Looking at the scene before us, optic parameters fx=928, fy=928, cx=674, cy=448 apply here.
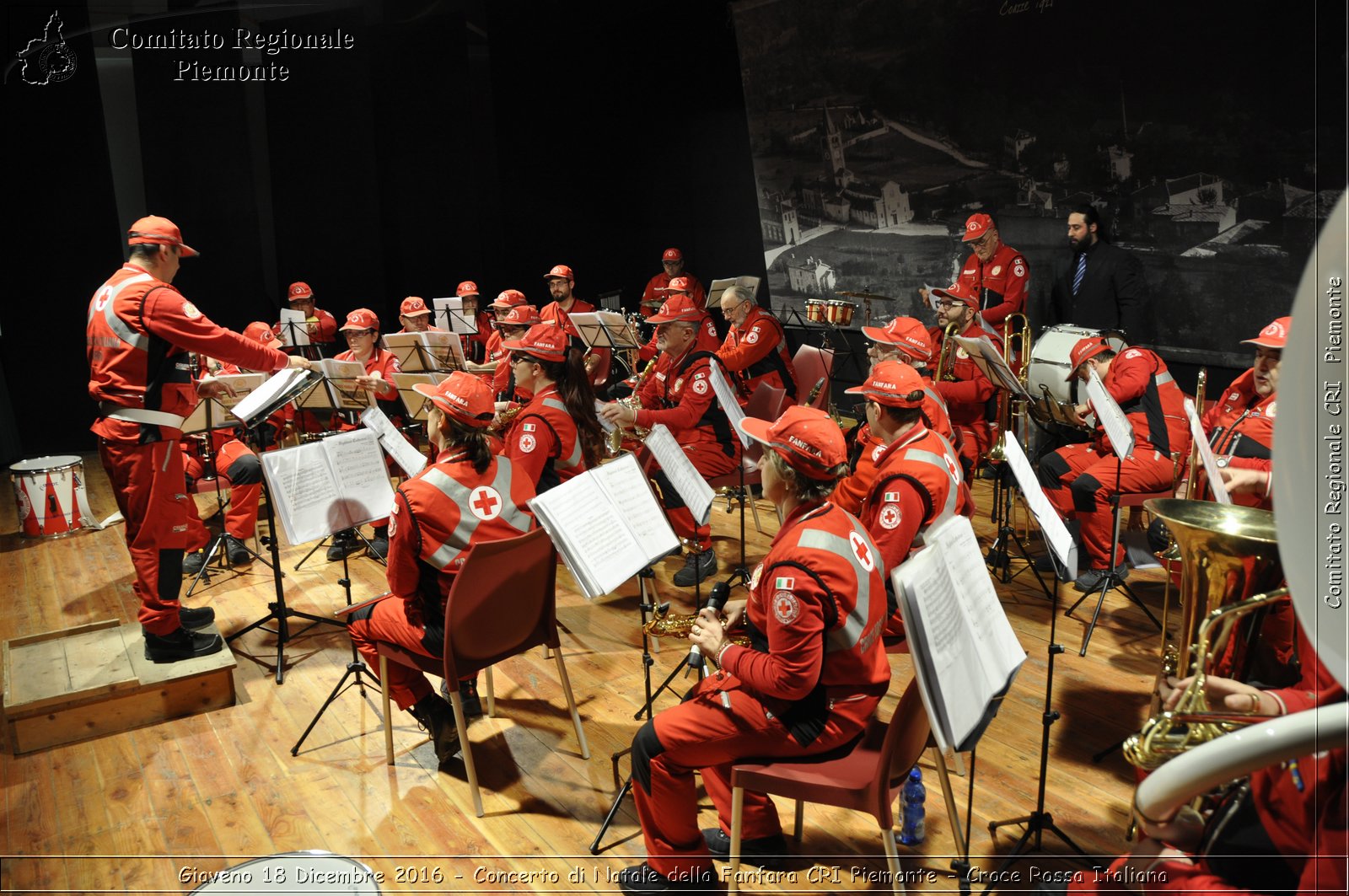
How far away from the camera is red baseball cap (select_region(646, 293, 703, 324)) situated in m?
6.69

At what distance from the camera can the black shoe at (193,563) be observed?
22.6 feet

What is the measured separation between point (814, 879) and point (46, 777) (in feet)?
11.5

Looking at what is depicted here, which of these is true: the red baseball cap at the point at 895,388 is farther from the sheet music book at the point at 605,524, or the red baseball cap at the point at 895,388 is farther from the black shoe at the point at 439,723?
the black shoe at the point at 439,723

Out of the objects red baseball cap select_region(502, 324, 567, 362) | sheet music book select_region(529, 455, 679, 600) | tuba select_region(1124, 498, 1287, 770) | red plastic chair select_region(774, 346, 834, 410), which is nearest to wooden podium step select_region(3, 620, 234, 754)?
red baseball cap select_region(502, 324, 567, 362)

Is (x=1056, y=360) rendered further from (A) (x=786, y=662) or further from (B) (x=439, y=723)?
(B) (x=439, y=723)

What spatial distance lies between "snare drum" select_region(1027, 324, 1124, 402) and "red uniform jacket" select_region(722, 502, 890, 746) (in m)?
3.70

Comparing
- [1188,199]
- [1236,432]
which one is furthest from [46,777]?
[1188,199]

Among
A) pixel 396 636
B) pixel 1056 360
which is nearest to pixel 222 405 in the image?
pixel 396 636

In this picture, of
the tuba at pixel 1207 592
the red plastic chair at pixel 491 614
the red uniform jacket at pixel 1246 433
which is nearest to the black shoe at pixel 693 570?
the red plastic chair at pixel 491 614

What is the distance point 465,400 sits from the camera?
3.90m

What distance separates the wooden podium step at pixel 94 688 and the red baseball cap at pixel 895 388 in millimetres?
3593

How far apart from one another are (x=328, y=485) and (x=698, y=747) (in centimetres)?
270

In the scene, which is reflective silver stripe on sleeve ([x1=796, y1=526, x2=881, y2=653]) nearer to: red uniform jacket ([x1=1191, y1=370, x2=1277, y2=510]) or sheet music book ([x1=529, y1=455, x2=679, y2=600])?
sheet music book ([x1=529, y1=455, x2=679, y2=600])

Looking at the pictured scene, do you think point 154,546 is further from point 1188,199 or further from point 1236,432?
point 1188,199
